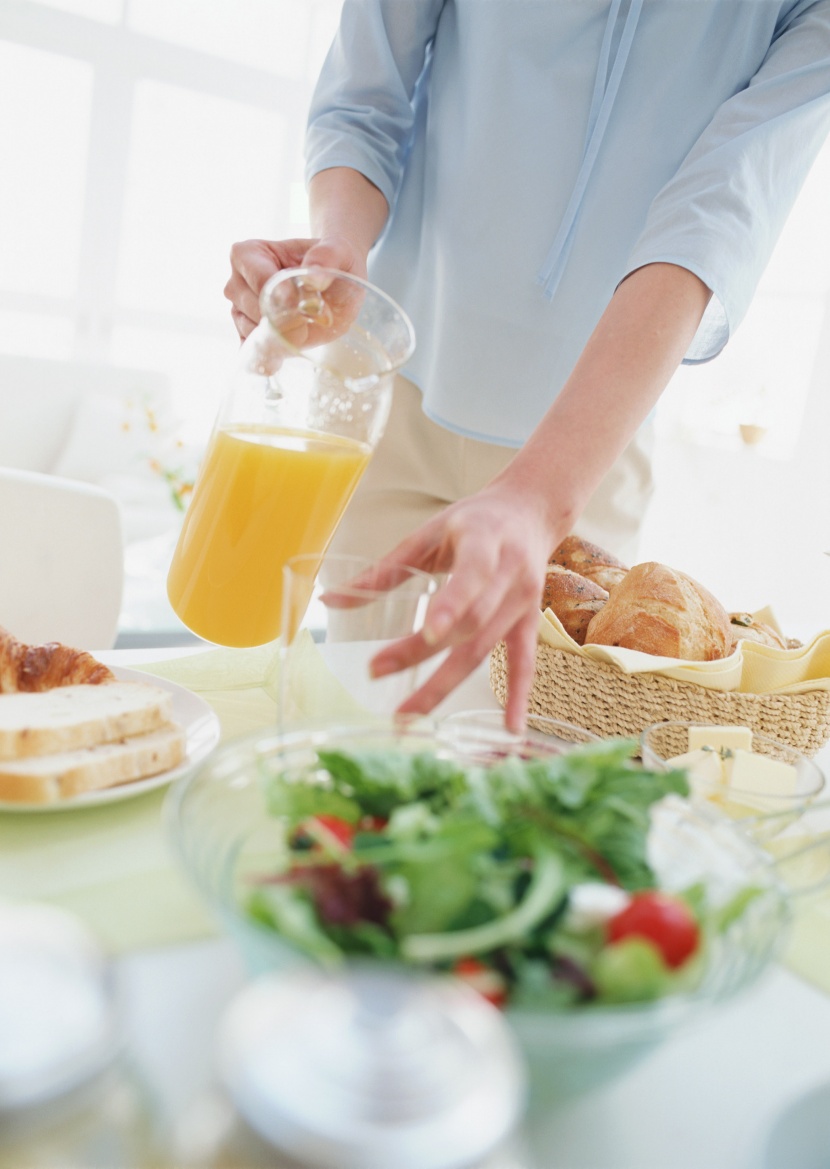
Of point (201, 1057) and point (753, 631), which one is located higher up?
point (753, 631)

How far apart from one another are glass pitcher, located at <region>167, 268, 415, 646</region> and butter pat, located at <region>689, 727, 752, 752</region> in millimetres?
375

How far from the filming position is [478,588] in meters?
0.68

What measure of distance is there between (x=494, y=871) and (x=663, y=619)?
61 centimetres

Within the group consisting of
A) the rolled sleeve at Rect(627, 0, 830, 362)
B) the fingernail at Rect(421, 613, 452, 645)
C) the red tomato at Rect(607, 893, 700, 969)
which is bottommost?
the red tomato at Rect(607, 893, 700, 969)

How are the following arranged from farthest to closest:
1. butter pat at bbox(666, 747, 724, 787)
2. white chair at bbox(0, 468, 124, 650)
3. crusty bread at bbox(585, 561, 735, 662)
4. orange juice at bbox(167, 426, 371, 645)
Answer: white chair at bbox(0, 468, 124, 650) < crusty bread at bbox(585, 561, 735, 662) < orange juice at bbox(167, 426, 371, 645) < butter pat at bbox(666, 747, 724, 787)

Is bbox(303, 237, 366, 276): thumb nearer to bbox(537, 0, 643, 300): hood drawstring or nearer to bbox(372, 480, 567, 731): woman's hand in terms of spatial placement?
bbox(372, 480, 567, 731): woman's hand

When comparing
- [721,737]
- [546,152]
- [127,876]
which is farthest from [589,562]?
[127,876]

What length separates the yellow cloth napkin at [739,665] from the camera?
0.93 meters

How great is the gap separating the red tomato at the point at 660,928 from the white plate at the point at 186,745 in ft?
1.25

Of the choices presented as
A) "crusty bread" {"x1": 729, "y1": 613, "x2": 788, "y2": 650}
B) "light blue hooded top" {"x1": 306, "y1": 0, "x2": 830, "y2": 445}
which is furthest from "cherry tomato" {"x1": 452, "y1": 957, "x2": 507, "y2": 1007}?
"light blue hooded top" {"x1": 306, "y1": 0, "x2": 830, "y2": 445}

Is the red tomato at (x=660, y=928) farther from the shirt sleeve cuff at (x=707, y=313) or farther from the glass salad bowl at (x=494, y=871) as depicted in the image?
the shirt sleeve cuff at (x=707, y=313)

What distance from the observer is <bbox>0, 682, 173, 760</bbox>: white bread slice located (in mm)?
670

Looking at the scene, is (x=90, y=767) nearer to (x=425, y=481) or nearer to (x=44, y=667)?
(x=44, y=667)

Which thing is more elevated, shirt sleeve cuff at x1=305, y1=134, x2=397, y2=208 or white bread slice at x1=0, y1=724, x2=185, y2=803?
shirt sleeve cuff at x1=305, y1=134, x2=397, y2=208
